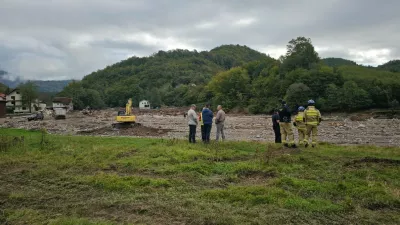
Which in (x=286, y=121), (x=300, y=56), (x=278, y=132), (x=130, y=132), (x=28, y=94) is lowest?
(x=130, y=132)

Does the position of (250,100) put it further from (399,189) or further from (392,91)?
(399,189)

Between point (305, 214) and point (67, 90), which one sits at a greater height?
point (67, 90)

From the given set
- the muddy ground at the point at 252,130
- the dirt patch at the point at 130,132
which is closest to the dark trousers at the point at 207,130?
the muddy ground at the point at 252,130

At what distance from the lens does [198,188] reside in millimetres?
8836

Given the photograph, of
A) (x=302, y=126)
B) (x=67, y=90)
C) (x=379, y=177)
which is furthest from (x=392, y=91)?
(x=67, y=90)

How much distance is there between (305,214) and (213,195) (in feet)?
7.38

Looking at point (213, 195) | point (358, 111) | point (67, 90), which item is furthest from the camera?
point (67, 90)

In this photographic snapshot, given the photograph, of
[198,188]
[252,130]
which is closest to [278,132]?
[198,188]

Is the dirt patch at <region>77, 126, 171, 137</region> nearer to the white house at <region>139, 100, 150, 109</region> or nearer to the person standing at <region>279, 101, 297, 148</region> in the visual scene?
the person standing at <region>279, 101, 297, 148</region>

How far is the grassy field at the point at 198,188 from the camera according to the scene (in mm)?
6789

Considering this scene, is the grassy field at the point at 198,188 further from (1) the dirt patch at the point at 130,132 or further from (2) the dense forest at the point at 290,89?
(2) the dense forest at the point at 290,89

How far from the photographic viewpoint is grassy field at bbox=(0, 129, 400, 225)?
6.79 meters

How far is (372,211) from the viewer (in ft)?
23.4

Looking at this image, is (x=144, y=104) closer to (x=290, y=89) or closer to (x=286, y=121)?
(x=290, y=89)
